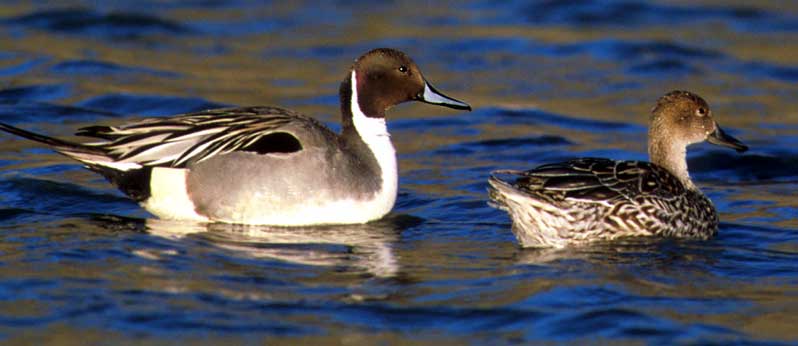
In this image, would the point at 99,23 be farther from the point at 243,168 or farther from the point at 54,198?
the point at 243,168

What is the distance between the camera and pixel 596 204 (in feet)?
27.4

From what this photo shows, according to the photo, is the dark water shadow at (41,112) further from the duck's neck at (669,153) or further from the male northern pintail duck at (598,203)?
the duck's neck at (669,153)

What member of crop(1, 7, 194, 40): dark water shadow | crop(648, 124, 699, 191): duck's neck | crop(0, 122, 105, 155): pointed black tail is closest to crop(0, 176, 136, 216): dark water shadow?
crop(0, 122, 105, 155): pointed black tail

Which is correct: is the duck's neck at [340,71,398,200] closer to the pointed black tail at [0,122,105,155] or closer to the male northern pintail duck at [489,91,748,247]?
the male northern pintail duck at [489,91,748,247]

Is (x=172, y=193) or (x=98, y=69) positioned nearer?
(x=172, y=193)

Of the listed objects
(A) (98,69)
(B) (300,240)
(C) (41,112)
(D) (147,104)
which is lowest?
(B) (300,240)

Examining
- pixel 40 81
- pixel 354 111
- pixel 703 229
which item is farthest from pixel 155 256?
pixel 40 81

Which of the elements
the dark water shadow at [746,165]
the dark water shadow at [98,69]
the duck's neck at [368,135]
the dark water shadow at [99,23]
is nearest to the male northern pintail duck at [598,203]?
the duck's neck at [368,135]

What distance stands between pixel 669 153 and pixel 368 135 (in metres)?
1.89

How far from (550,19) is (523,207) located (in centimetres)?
870

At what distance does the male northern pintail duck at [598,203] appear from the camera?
826 cm

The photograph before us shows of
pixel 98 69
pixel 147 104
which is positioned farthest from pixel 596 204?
pixel 98 69

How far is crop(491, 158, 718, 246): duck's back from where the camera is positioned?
8250 millimetres

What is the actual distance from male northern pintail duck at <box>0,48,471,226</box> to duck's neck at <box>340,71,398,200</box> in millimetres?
12
